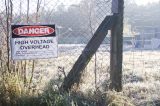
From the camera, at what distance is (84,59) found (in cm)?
709

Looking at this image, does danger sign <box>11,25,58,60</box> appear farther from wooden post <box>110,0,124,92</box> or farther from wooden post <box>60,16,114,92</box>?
wooden post <box>110,0,124,92</box>

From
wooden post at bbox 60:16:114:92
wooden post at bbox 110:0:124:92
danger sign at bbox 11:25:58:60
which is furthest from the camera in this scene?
wooden post at bbox 110:0:124:92

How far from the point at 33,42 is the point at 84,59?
3.16 feet

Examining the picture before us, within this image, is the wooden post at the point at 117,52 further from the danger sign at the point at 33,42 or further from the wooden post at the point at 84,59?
the danger sign at the point at 33,42

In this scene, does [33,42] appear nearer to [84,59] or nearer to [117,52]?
[84,59]

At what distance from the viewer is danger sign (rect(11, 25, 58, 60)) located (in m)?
6.75

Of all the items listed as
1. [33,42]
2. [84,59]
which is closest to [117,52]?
[84,59]

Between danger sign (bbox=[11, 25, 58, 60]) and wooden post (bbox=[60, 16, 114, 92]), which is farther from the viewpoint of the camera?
wooden post (bbox=[60, 16, 114, 92])

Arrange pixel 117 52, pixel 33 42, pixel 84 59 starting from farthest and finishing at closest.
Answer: pixel 117 52, pixel 84 59, pixel 33 42

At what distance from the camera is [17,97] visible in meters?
6.66

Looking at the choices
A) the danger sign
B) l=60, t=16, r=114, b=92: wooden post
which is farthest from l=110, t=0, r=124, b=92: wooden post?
the danger sign

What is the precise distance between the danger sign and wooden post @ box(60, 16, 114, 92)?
48 cm

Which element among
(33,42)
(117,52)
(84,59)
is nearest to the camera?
(33,42)

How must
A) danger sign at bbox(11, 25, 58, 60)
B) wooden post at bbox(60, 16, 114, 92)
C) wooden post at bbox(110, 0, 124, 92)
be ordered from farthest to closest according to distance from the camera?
wooden post at bbox(110, 0, 124, 92), wooden post at bbox(60, 16, 114, 92), danger sign at bbox(11, 25, 58, 60)
